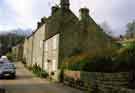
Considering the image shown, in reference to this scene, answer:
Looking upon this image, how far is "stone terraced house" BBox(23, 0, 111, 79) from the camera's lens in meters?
39.8

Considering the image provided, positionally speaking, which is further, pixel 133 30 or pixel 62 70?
pixel 133 30

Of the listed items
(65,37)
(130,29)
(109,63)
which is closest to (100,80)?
(109,63)

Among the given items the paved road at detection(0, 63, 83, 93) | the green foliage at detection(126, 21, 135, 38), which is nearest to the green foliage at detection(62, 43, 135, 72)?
the paved road at detection(0, 63, 83, 93)

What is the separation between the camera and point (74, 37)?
134 feet

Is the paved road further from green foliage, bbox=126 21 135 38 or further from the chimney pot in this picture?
green foliage, bbox=126 21 135 38

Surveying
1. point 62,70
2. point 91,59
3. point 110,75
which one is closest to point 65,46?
point 62,70

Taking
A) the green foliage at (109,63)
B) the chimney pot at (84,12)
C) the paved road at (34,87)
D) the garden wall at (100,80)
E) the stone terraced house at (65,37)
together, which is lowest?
the paved road at (34,87)

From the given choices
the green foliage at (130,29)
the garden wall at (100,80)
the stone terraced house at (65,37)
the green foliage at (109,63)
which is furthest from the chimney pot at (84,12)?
the garden wall at (100,80)

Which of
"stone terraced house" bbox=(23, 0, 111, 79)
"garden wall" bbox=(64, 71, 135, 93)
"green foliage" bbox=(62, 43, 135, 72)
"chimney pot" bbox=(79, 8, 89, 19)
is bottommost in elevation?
"garden wall" bbox=(64, 71, 135, 93)

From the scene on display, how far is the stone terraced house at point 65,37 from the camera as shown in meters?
39.8

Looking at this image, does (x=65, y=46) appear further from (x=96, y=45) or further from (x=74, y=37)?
(x=96, y=45)

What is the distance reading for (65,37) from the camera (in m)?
39.6

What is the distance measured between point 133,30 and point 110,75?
3880cm

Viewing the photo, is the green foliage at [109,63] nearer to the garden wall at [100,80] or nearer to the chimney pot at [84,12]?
the garden wall at [100,80]
